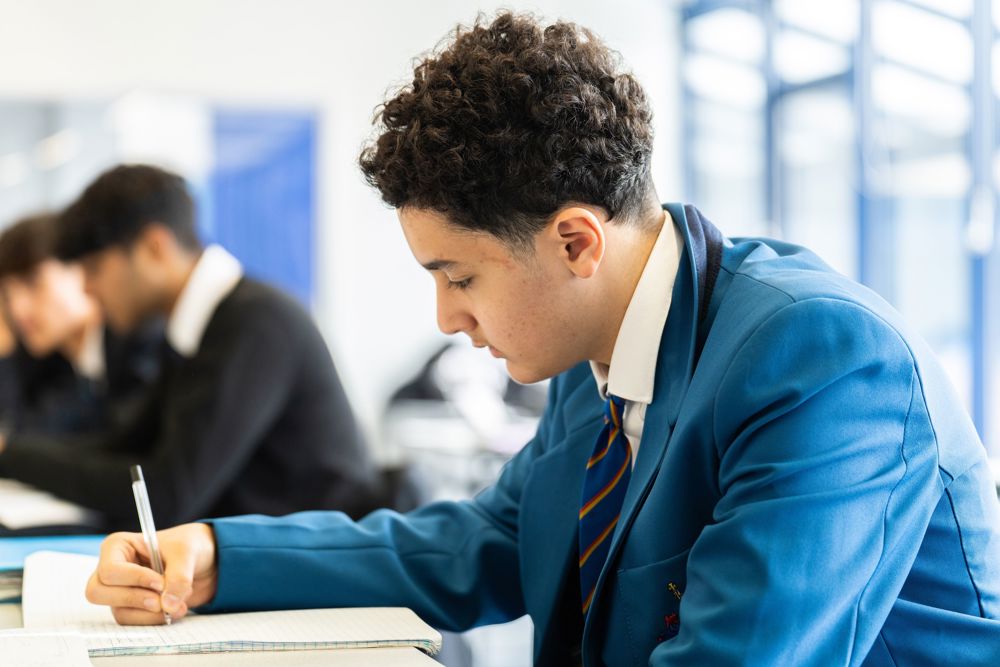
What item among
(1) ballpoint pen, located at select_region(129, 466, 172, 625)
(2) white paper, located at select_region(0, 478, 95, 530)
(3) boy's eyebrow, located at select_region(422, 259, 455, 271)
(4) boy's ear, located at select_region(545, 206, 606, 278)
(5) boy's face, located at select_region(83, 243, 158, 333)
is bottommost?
(2) white paper, located at select_region(0, 478, 95, 530)

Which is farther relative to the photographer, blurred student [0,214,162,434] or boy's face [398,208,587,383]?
blurred student [0,214,162,434]

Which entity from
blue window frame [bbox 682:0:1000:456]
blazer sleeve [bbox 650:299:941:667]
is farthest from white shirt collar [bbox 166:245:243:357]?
blue window frame [bbox 682:0:1000:456]

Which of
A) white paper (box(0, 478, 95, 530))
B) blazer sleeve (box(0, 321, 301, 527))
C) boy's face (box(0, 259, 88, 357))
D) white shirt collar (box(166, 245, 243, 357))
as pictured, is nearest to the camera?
white paper (box(0, 478, 95, 530))

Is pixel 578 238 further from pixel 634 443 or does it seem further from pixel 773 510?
pixel 773 510

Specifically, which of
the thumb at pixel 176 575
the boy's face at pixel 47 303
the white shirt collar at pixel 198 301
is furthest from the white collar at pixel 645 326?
the boy's face at pixel 47 303

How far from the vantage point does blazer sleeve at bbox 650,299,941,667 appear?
889mm

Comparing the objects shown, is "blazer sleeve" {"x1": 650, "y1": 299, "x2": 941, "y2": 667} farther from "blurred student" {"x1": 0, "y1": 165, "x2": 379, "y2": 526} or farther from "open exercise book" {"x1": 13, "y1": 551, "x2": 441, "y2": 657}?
"blurred student" {"x1": 0, "y1": 165, "x2": 379, "y2": 526}

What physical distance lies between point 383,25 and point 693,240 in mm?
5234

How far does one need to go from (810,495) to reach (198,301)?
1869 millimetres

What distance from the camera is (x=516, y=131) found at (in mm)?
1099

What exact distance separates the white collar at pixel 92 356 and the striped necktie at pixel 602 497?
2.77 metres

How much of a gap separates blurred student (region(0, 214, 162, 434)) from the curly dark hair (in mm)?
2619

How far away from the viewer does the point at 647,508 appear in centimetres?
106

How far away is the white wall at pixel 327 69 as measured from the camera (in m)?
5.59
